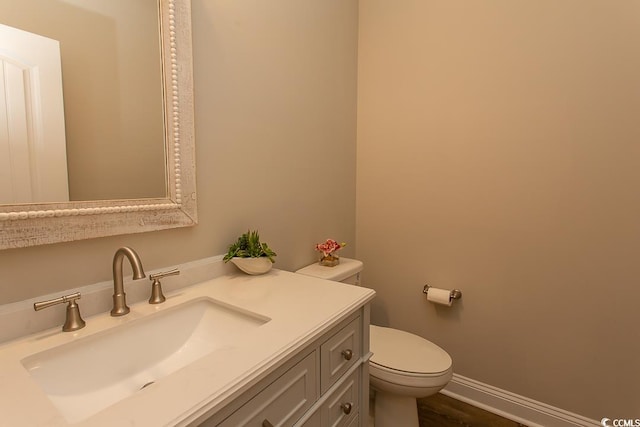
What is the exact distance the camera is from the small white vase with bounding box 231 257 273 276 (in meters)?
1.12

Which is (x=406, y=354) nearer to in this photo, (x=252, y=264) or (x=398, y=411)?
(x=398, y=411)

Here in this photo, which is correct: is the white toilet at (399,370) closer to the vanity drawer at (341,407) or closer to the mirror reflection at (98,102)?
the vanity drawer at (341,407)

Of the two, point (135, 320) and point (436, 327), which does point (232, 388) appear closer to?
point (135, 320)

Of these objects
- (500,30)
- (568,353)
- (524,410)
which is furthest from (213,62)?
(524,410)

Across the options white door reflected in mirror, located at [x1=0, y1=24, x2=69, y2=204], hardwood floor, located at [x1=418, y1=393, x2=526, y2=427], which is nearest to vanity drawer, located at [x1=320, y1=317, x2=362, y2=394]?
white door reflected in mirror, located at [x1=0, y1=24, x2=69, y2=204]

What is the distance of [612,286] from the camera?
1.34 metres

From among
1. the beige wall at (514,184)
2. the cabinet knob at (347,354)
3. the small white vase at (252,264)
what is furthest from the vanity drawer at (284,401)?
the beige wall at (514,184)

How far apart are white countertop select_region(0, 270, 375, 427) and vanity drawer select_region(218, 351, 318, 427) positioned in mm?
67

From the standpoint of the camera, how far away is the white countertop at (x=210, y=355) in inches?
18.6

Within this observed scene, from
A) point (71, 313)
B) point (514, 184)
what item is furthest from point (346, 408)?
point (514, 184)

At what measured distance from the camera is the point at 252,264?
1.12 m

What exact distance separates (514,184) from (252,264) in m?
1.30

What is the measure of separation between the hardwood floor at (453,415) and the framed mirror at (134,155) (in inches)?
60.0

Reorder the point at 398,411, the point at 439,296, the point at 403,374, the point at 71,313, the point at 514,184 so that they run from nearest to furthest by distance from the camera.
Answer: the point at 71,313
the point at 403,374
the point at 398,411
the point at 514,184
the point at 439,296
